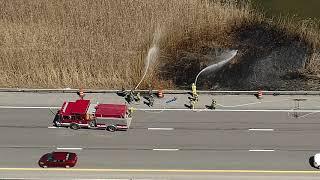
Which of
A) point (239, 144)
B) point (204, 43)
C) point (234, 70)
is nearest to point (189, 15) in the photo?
point (204, 43)

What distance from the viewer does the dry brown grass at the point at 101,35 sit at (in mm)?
42594

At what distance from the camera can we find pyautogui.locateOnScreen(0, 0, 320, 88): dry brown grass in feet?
140

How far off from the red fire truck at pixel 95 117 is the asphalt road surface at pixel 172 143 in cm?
51

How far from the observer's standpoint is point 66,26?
47.3m

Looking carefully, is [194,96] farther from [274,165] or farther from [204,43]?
[204,43]

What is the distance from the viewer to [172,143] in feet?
108

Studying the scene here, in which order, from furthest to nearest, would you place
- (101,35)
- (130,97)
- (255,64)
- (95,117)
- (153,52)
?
(101,35), (153,52), (255,64), (130,97), (95,117)

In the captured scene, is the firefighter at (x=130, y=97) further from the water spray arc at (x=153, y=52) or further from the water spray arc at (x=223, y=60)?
the water spray arc at (x=223, y=60)

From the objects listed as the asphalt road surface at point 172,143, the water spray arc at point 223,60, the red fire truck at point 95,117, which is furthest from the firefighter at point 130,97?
the water spray arc at point 223,60

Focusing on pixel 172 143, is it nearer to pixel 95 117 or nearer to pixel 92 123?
pixel 95 117

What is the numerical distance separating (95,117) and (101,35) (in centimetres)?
1467

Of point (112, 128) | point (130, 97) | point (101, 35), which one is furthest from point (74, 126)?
point (101, 35)

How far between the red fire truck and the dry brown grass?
7.17 metres

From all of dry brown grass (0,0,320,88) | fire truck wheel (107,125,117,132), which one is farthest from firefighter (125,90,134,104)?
dry brown grass (0,0,320,88)
